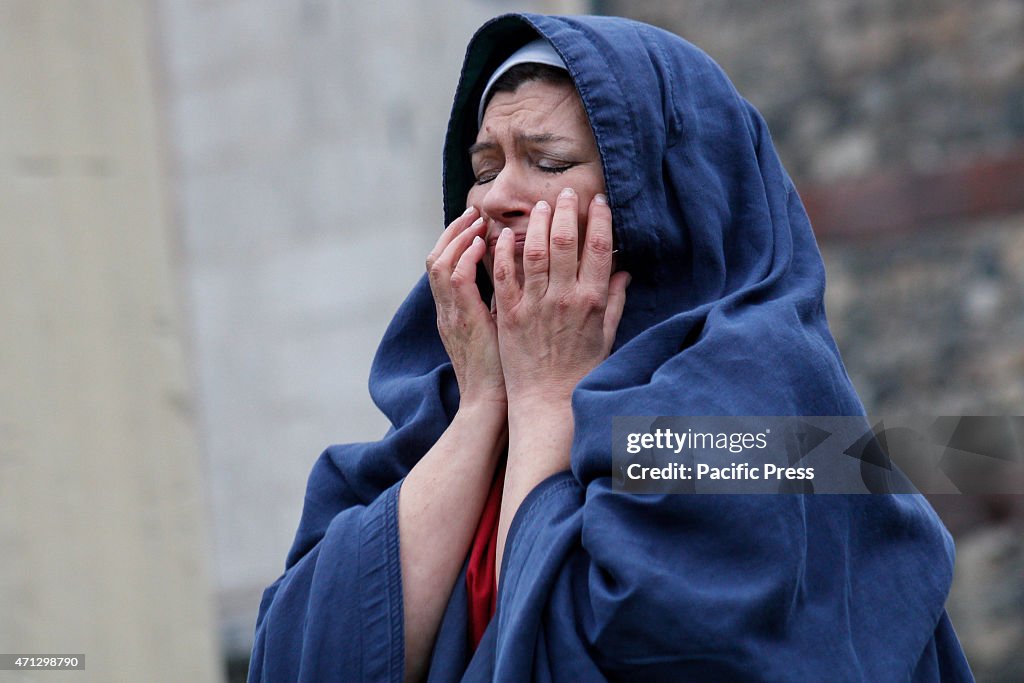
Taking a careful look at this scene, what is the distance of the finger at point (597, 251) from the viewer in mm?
2012

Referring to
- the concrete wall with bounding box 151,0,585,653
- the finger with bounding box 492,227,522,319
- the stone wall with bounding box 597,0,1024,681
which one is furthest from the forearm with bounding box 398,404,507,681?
the stone wall with bounding box 597,0,1024,681

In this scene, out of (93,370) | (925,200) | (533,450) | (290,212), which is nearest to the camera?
(533,450)

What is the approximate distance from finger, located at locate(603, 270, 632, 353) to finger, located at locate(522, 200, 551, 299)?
11 centimetres

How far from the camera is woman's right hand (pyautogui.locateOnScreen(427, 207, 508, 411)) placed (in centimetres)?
210

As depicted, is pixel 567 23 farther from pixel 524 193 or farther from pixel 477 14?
pixel 477 14

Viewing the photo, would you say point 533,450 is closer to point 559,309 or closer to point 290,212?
point 559,309

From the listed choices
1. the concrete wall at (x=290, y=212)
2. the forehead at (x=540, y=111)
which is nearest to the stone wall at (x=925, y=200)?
the concrete wall at (x=290, y=212)

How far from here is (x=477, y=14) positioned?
590 cm

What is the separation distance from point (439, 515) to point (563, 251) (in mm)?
461

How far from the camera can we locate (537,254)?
2.00 m

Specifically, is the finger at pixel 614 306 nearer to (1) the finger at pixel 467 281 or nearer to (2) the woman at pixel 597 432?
(2) the woman at pixel 597 432

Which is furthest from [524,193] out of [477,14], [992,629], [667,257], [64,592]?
[992,629]

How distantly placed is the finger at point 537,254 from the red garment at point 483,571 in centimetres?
33

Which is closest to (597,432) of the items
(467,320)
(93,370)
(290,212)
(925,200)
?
(467,320)
